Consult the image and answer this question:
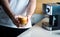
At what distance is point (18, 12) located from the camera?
5.25 ft

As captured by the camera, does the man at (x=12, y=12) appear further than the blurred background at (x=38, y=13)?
No

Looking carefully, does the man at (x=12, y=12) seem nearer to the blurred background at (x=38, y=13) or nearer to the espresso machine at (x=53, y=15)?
the espresso machine at (x=53, y=15)

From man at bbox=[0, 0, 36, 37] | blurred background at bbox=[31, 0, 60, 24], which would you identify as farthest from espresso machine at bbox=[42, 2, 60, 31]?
blurred background at bbox=[31, 0, 60, 24]

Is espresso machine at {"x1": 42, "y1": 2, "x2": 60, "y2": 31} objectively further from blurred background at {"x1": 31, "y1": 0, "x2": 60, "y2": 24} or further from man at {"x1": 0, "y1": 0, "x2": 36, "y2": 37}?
blurred background at {"x1": 31, "y1": 0, "x2": 60, "y2": 24}

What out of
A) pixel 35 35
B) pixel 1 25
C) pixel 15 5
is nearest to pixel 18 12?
pixel 15 5

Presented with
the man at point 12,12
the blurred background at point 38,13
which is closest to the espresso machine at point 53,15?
the man at point 12,12

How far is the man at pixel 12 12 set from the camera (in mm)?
1530

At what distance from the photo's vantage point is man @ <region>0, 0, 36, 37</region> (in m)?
1.53

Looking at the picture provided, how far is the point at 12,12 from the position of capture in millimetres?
1525

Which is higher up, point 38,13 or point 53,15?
point 53,15

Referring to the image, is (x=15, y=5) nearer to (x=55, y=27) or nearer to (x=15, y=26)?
(x=15, y=26)

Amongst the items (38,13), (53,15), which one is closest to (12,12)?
(53,15)

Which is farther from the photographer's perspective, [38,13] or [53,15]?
[38,13]

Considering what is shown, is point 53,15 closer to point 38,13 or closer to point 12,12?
point 12,12
